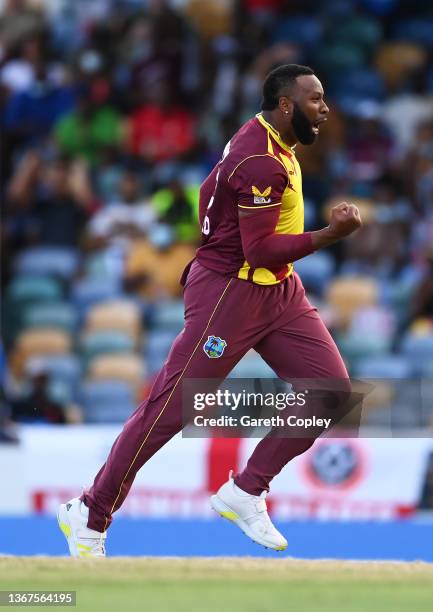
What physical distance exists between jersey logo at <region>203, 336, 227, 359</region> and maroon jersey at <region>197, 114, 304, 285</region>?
0.97 feet

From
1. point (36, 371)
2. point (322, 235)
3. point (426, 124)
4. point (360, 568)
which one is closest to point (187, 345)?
point (322, 235)

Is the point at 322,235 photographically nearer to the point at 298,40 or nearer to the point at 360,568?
the point at 360,568

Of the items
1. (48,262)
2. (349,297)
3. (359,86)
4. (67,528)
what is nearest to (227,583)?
(67,528)

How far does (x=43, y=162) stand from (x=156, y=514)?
4.10 metres

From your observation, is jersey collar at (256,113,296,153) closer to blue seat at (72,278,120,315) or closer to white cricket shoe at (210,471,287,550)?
white cricket shoe at (210,471,287,550)

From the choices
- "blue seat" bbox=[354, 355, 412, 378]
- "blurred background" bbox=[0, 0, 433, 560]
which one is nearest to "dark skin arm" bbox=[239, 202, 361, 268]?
"blurred background" bbox=[0, 0, 433, 560]

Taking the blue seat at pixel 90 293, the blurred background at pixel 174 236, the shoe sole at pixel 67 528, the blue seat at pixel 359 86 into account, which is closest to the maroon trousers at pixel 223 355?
the shoe sole at pixel 67 528

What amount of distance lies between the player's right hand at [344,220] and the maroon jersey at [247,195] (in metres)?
0.27

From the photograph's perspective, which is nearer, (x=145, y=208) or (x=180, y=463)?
(x=180, y=463)

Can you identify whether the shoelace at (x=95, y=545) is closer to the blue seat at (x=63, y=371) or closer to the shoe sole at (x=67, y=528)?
the shoe sole at (x=67, y=528)

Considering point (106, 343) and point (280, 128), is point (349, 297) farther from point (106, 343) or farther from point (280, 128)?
point (280, 128)

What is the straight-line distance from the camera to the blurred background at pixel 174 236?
10.9 m

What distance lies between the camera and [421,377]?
466 inches

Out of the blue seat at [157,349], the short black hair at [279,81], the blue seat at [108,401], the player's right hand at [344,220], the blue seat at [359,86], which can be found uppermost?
the blue seat at [359,86]
